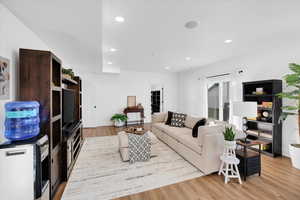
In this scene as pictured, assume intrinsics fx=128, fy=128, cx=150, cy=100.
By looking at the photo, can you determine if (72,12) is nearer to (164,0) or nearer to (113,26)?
(113,26)

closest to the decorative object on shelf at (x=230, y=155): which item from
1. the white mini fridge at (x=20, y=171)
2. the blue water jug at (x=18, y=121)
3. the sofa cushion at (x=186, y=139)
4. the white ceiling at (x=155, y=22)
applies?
the sofa cushion at (x=186, y=139)

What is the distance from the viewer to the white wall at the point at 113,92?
5.98 meters

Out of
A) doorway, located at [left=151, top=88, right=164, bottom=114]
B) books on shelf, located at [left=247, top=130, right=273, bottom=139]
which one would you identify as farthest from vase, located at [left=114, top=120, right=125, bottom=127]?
books on shelf, located at [left=247, top=130, right=273, bottom=139]

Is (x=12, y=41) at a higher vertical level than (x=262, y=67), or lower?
lower

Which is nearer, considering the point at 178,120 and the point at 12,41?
the point at 12,41

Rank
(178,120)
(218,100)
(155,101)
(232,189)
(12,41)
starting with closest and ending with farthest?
(12,41) → (232,189) → (178,120) → (218,100) → (155,101)

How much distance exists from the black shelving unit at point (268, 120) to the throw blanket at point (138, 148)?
9.05 ft

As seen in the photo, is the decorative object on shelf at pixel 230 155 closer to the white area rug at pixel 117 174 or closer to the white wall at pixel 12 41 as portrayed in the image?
the white area rug at pixel 117 174

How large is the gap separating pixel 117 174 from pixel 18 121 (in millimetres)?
1694

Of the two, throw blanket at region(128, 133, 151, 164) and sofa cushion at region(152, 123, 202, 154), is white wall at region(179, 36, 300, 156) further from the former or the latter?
throw blanket at region(128, 133, 151, 164)

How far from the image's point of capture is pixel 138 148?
2.77 m

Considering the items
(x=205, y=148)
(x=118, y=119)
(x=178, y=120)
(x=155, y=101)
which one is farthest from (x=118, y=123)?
(x=205, y=148)

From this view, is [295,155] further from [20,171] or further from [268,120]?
[20,171]

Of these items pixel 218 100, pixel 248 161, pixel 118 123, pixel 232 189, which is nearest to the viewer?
pixel 232 189
